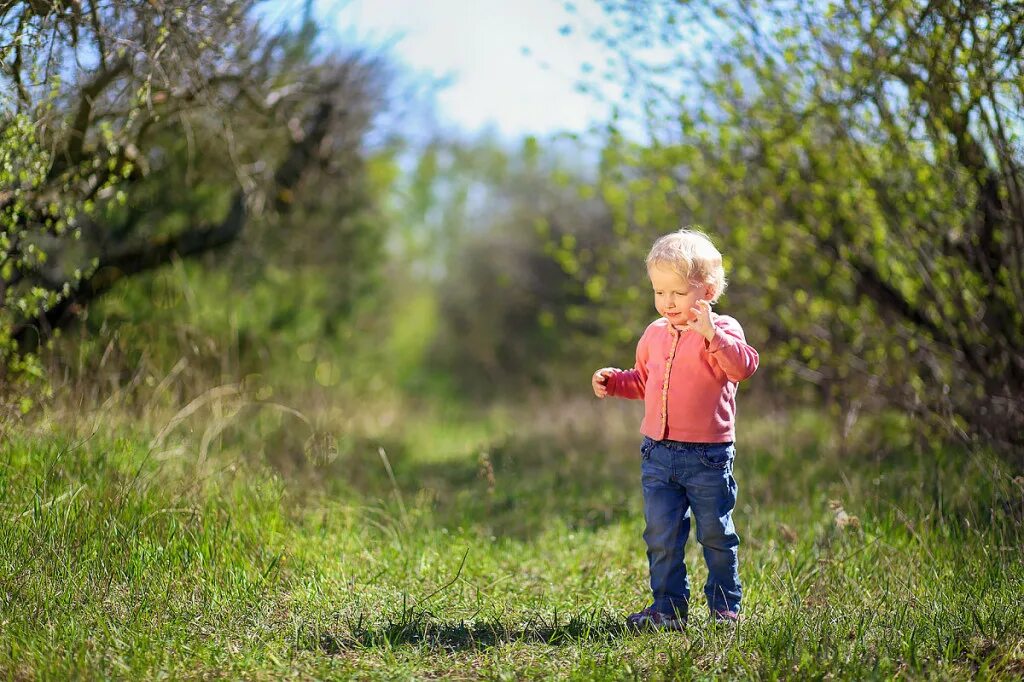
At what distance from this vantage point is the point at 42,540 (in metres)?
3.54

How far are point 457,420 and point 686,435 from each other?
7.22m

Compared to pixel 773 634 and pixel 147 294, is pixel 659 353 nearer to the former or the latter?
pixel 773 634

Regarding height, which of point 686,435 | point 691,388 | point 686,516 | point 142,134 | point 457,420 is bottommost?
point 457,420

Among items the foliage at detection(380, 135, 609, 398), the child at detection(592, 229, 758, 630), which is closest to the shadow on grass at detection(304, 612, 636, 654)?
the child at detection(592, 229, 758, 630)

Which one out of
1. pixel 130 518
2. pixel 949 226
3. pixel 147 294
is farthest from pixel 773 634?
pixel 147 294

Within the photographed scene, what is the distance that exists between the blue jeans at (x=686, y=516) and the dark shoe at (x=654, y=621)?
0.04 m

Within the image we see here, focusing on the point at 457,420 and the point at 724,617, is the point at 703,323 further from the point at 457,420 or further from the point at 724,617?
the point at 457,420

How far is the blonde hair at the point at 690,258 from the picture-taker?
3.32 meters

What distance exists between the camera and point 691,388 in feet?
11.2

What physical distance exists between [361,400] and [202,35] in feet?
19.1

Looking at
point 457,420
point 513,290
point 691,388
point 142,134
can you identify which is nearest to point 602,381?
point 691,388

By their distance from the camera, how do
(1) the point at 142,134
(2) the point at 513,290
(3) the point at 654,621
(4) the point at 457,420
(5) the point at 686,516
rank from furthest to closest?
(2) the point at 513,290 → (4) the point at 457,420 → (1) the point at 142,134 → (5) the point at 686,516 → (3) the point at 654,621

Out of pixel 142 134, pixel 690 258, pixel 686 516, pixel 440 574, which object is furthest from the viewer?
pixel 142 134

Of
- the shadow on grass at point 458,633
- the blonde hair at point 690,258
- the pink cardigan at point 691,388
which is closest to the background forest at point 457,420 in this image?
the shadow on grass at point 458,633
